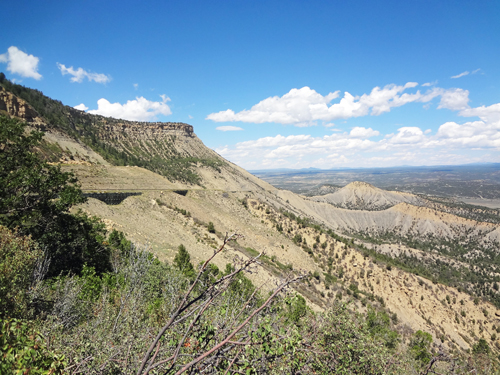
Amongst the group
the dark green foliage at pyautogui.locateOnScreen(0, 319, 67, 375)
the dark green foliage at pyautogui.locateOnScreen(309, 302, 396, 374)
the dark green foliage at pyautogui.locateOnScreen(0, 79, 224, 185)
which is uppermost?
the dark green foliage at pyautogui.locateOnScreen(0, 79, 224, 185)

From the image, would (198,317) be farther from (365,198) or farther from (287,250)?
(365,198)

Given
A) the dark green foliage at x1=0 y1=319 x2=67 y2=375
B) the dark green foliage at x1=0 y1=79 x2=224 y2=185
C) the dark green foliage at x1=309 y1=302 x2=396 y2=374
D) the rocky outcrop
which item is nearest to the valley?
the dark green foliage at x1=0 y1=79 x2=224 y2=185

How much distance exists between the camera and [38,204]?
13.8 m

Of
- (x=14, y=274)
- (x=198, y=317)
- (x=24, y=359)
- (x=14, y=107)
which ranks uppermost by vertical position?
(x=14, y=107)

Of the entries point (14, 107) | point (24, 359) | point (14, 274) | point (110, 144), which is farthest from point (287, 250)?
point (110, 144)

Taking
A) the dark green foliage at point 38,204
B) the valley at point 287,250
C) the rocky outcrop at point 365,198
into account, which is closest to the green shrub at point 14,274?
the dark green foliage at point 38,204

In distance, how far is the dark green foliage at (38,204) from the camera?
12750 millimetres

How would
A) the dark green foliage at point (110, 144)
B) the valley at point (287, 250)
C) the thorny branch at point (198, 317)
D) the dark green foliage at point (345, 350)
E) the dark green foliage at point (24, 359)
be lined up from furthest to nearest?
the dark green foliage at point (110, 144) → the valley at point (287, 250) → the dark green foliage at point (345, 350) → the dark green foliage at point (24, 359) → the thorny branch at point (198, 317)

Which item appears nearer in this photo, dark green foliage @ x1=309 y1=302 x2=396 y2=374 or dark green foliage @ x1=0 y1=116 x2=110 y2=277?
dark green foliage @ x1=309 y1=302 x2=396 y2=374

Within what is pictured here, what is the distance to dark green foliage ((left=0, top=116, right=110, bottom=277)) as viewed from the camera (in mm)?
12750

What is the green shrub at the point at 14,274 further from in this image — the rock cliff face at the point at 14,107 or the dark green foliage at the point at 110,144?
the dark green foliage at the point at 110,144

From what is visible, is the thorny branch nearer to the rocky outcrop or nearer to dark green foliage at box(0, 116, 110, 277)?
dark green foliage at box(0, 116, 110, 277)

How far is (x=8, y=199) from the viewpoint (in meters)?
11.8

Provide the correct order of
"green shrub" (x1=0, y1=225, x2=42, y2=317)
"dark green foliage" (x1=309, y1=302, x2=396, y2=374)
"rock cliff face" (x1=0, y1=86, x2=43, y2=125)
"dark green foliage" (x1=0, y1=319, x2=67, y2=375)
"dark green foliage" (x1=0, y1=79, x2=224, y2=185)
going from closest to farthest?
"dark green foliage" (x1=0, y1=319, x2=67, y2=375) < "green shrub" (x1=0, y1=225, x2=42, y2=317) < "dark green foliage" (x1=309, y1=302, x2=396, y2=374) < "rock cliff face" (x1=0, y1=86, x2=43, y2=125) < "dark green foliage" (x1=0, y1=79, x2=224, y2=185)
